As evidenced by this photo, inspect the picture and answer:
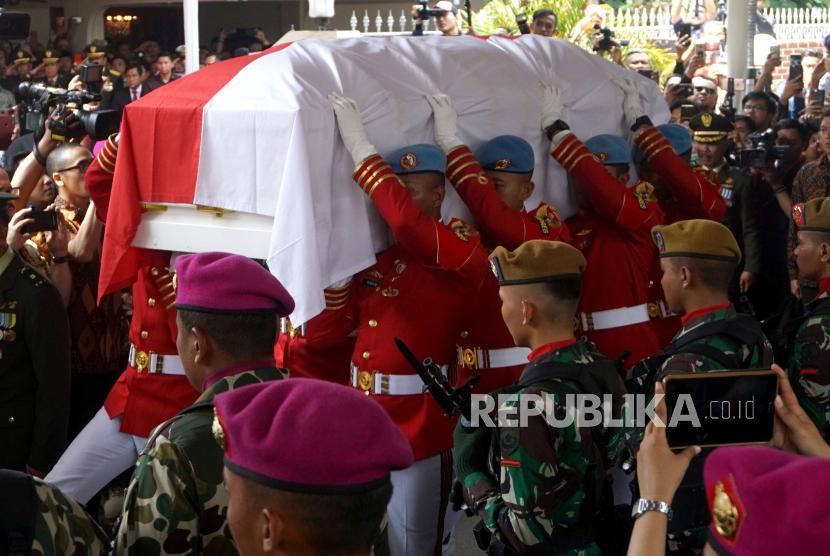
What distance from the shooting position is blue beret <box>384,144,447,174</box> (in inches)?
143

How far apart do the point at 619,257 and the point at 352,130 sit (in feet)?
4.33

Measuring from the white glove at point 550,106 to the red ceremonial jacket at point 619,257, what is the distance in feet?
0.42

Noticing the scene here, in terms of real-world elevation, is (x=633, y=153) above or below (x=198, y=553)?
above

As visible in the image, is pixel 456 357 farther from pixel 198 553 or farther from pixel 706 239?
pixel 198 553

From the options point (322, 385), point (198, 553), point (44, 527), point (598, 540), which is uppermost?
point (322, 385)

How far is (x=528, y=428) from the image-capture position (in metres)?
2.70

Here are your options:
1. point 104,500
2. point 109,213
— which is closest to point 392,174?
point 109,213

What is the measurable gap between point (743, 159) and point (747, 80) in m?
3.84

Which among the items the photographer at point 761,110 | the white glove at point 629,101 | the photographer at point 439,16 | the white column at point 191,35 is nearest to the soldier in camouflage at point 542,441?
the white glove at point 629,101

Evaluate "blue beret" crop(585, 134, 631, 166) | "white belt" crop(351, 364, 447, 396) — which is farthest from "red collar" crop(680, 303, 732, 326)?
"blue beret" crop(585, 134, 631, 166)

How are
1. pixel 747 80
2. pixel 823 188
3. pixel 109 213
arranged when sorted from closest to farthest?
pixel 109 213 → pixel 823 188 → pixel 747 80

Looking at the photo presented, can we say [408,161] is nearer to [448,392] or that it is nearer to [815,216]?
[448,392]

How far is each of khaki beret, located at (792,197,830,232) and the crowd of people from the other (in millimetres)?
13

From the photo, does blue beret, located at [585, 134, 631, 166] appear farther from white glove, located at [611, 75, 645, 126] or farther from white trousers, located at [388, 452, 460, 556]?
white trousers, located at [388, 452, 460, 556]
